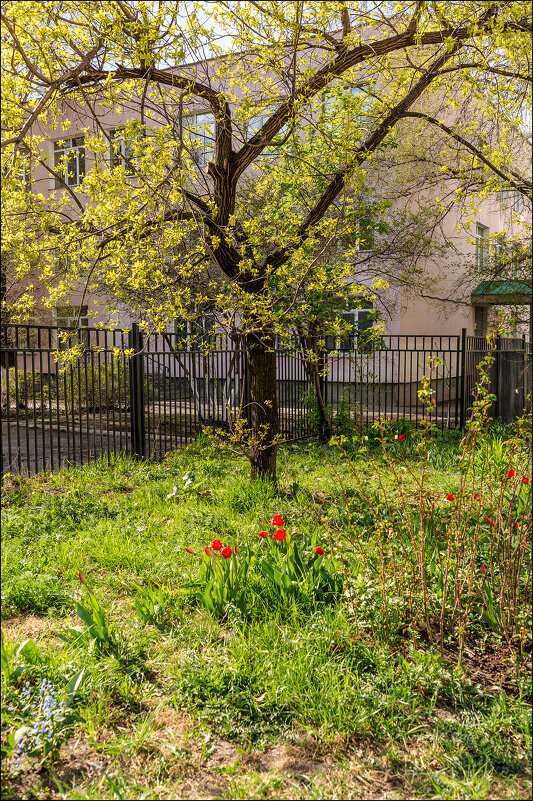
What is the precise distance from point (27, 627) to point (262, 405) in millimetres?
3477

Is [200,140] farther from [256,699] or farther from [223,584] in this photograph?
[256,699]

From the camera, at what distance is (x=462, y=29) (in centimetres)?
547

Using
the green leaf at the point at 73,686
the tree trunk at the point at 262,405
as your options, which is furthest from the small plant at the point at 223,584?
the tree trunk at the point at 262,405

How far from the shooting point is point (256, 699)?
271 centimetres

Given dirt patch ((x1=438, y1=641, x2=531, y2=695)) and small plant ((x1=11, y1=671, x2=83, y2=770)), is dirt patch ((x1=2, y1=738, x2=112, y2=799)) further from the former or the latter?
dirt patch ((x1=438, y1=641, x2=531, y2=695))

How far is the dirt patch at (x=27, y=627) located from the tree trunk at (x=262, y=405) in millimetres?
3165

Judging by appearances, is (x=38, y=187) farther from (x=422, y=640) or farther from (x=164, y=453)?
(x=422, y=640)

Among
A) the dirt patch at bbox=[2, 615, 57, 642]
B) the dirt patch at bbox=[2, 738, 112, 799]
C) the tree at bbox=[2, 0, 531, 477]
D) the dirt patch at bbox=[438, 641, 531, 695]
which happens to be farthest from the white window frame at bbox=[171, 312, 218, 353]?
the dirt patch at bbox=[2, 738, 112, 799]

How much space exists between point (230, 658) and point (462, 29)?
5386 millimetres

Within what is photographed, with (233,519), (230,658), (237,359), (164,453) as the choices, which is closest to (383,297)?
(237,359)

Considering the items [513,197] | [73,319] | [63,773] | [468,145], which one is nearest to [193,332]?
[73,319]

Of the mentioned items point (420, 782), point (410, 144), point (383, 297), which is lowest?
point (420, 782)

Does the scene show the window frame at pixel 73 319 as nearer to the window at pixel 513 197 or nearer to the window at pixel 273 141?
the window at pixel 273 141

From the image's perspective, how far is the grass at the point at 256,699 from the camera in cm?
232
